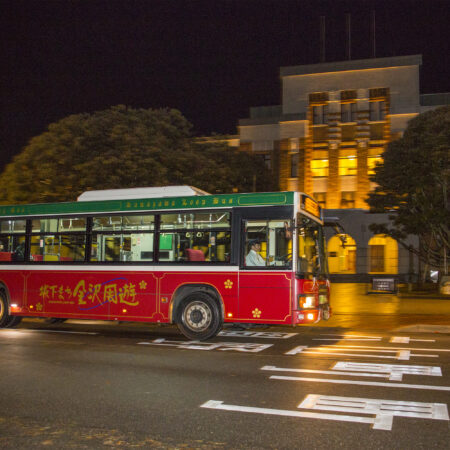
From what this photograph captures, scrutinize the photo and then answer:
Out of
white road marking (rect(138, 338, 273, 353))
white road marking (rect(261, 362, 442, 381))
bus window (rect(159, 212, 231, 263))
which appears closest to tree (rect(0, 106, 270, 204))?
bus window (rect(159, 212, 231, 263))

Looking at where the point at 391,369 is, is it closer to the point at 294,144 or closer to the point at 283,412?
the point at 283,412

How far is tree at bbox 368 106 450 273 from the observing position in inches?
895

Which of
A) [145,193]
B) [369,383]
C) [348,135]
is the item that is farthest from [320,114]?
[369,383]

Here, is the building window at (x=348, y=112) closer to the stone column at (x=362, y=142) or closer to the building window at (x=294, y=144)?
the stone column at (x=362, y=142)

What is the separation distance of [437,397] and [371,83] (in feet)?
119

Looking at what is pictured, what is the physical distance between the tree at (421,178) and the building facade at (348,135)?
30.8 ft

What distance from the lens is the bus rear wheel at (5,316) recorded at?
13.3 meters

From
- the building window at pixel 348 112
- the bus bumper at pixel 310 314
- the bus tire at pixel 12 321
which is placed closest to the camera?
the bus bumper at pixel 310 314

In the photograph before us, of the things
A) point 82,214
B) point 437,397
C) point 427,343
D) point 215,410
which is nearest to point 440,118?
point 427,343

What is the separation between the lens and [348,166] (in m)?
39.5

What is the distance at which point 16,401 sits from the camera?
5.97 meters

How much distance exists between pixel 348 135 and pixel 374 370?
3377 centimetres

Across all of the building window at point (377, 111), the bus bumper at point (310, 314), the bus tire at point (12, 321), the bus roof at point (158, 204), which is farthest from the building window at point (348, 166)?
the bus tire at point (12, 321)

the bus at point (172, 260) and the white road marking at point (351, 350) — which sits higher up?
the bus at point (172, 260)
